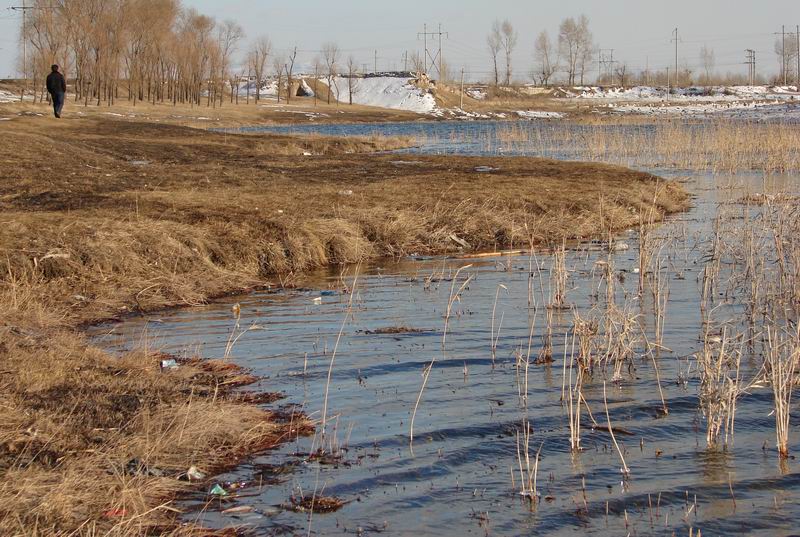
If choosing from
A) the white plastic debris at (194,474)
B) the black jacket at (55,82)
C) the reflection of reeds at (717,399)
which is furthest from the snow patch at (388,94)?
the white plastic debris at (194,474)

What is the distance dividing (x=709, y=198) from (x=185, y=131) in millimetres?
21464

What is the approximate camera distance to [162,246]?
12.4 meters

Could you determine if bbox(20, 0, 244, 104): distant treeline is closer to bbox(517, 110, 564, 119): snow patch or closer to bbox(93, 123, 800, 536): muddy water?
bbox(517, 110, 564, 119): snow patch

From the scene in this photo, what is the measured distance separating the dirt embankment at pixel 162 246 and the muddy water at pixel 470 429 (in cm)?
49

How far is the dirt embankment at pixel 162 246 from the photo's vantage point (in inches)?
213

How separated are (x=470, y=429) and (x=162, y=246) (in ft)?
22.6

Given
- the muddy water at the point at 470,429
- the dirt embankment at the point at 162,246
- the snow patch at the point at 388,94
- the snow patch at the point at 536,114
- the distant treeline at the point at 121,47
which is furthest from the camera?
the snow patch at the point at 388,94

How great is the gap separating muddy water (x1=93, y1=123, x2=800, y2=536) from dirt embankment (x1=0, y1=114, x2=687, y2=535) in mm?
490

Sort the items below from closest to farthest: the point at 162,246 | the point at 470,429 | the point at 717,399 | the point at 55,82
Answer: the point at 717,399
the point at 470,429
the point at 162,246
the point at 55,82

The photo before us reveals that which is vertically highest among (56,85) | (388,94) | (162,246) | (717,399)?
(388,94)

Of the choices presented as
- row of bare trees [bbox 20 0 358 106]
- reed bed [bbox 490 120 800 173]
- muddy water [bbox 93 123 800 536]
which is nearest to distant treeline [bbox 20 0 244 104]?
row of bare trees [bbox 20 0 358 106]

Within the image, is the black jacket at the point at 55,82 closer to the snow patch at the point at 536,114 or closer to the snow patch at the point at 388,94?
the snow patch at the point at 536,114

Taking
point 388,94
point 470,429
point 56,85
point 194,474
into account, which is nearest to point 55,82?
point 56,85

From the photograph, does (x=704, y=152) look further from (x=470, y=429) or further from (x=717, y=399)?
(x=470, y=429)
